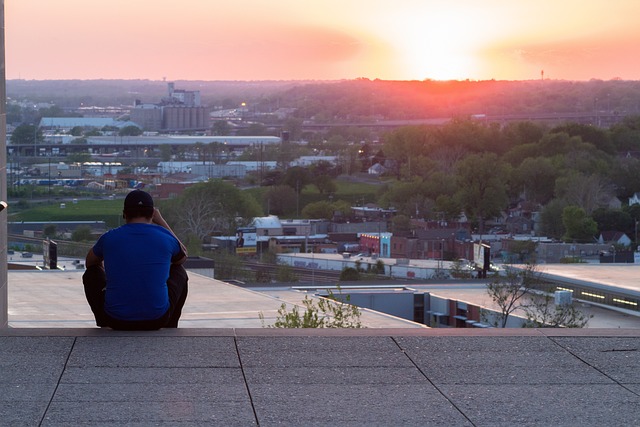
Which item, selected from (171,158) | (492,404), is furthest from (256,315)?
(171,158)

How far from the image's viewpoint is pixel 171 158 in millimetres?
50219

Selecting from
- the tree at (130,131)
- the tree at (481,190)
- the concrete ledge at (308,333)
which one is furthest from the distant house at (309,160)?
the concrete ledge at (308,333)

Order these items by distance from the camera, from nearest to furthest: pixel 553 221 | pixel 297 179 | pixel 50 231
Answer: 1. pixel 50 231
2. pixel 553 221
3. pixel 297 179

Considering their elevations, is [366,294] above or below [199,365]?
below

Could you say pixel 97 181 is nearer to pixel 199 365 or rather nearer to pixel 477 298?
pixel 477 298

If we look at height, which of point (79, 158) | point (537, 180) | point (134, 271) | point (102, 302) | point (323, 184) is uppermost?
point (134, 271)

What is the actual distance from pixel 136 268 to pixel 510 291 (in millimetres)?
9014

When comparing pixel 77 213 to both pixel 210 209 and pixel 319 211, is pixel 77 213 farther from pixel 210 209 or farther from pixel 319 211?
pixel 319 211

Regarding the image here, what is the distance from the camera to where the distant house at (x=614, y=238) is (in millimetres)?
27277

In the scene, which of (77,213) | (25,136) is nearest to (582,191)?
(77,213)

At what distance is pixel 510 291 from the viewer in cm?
1284

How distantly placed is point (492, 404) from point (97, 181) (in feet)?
117

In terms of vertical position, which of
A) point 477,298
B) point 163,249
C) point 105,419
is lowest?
point 477,298

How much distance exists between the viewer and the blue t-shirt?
432 centimetres
